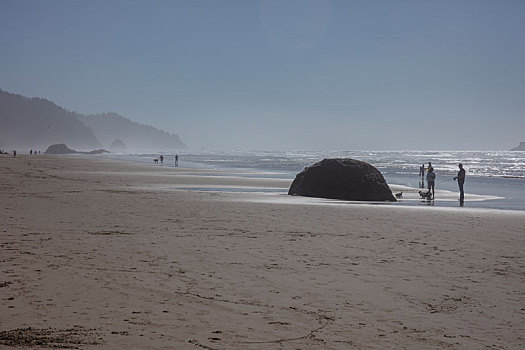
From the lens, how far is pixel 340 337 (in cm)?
507

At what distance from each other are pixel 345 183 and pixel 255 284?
16270 millimetres

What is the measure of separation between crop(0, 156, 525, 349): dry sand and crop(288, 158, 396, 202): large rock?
8822mm

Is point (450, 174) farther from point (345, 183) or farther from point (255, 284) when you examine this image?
point (255, 284)

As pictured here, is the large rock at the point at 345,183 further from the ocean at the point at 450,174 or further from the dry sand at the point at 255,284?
the dry sand at the point at 255,284

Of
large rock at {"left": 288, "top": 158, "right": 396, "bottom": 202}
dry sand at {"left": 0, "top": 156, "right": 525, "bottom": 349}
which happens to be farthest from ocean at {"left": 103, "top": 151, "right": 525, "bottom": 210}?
dry sand at {"left": 0, "top": 156, "right": 525, "bottom": 349}

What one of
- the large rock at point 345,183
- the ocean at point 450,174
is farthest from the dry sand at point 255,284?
the ocean at point 450,174

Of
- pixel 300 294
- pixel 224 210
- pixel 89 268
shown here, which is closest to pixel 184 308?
pixel 300 294

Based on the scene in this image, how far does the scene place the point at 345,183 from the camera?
2278 centimetres

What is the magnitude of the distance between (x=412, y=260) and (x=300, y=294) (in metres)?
3.32

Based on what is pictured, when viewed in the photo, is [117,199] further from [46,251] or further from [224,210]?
[46,251]

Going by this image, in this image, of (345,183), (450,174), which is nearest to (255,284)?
(345,183)

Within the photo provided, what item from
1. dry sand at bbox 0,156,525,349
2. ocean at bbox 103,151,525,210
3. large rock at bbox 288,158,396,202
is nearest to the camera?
dry sand at bbox 0,156,525,349

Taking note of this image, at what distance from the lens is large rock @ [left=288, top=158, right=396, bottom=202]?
22531 mm

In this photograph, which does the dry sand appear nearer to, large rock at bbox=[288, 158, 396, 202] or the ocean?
large rock at bbox=[288, 158, 396, 202]
